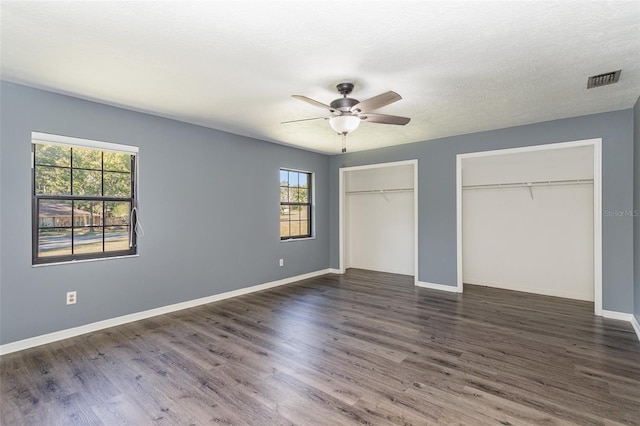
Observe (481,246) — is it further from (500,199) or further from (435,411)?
(435,411)

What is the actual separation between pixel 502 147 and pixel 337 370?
3.97m

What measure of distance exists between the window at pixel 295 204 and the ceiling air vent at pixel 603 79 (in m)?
4.32


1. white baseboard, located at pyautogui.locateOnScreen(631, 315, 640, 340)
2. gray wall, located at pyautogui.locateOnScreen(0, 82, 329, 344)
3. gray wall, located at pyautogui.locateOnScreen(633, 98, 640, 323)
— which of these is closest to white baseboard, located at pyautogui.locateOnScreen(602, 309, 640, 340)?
white baseboard, located at pyautogui.locateOnScreen(631, 315, 640, 340)

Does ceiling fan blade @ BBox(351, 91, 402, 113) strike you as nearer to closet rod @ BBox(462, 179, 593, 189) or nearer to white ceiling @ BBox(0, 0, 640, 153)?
white ceiling @ BBox(0, 0, 640, 153)

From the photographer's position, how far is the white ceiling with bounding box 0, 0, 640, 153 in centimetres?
191

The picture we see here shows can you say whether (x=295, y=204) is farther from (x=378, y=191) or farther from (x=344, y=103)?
(x=344, y=103)

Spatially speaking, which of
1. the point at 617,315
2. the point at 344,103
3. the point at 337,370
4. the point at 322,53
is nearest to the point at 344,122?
the point at 344,103

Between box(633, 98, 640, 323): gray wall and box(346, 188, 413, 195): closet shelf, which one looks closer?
box(633, 98, 640, 323): gray wall

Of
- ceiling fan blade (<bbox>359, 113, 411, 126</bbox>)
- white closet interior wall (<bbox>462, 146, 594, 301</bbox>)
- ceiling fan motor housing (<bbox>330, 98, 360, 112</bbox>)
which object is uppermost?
ceiling fan motor housing (<bbox>330, 98, 360, 112</bbox>)

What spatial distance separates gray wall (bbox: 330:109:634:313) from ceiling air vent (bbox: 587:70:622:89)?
1.23m

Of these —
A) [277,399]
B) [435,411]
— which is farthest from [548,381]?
[277,399]

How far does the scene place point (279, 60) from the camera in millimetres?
2512

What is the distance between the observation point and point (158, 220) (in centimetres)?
403

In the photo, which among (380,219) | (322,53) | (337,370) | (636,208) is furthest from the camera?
(380,219)
